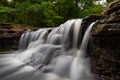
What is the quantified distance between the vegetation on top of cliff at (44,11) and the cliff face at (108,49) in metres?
11.0

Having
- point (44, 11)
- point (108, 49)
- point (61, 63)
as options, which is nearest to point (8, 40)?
point (44, 11)

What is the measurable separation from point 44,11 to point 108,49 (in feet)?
37.7

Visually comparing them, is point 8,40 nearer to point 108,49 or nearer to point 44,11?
point 44,11

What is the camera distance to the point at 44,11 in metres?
15.1

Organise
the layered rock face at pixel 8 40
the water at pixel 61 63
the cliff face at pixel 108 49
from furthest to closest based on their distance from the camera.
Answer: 1. the layered rock face at pixel 8 40
2. the water at pixel 61 63
3. the cliff face at pixel 108 49

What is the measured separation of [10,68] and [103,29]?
11.6ft

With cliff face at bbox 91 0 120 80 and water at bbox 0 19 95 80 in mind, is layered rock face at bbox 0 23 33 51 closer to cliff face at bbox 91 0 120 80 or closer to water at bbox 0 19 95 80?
water at bbox 0 19 95 80

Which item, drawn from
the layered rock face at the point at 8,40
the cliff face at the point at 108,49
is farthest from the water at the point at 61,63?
the layered rock face at the point at 8,40

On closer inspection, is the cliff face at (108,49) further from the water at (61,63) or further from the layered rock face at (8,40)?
the layered rock face at (8,40)

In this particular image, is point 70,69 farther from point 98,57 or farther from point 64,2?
point 64,2

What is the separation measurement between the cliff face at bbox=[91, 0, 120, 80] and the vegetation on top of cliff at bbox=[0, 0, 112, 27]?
11.0 meters

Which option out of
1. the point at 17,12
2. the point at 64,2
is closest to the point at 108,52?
the point at 17,12

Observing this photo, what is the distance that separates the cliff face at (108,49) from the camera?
3.87 meters

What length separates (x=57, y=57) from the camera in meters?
6.21
